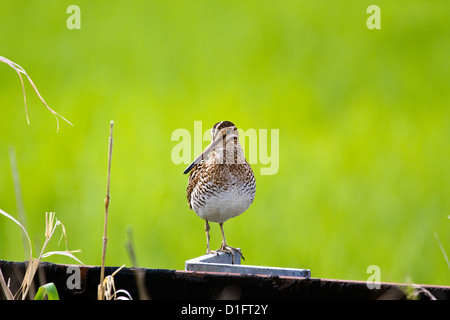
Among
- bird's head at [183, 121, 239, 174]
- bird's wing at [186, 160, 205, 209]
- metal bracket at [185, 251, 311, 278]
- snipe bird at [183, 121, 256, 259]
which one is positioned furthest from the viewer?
Answer: bird's wing at [186, 160, 205, 209]

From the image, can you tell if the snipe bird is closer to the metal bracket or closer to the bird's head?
the bird's head

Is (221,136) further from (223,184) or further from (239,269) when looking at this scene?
(239,269)

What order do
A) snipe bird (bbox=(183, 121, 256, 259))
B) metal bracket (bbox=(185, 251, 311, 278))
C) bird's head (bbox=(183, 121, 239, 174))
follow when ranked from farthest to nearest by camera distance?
snipe bird (bbox=(183, 121, 256, 259)) < bird's head (bbox=(183, 121, 239, 174)) < metal bracket (bbox=(185, 251, 311, 278))

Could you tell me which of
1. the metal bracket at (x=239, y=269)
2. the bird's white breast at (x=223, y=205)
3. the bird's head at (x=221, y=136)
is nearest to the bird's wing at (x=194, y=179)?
the bird's white breast at (x=223, y=205)

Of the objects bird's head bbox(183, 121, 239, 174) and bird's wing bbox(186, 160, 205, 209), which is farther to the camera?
bird's wing bbox(186, 160, 205, 209)

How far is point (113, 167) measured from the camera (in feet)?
23.7

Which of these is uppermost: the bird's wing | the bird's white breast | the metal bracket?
the bird's wing

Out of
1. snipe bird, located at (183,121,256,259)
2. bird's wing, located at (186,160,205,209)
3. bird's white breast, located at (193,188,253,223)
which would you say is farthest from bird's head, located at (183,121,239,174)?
bird's wing, located at (186,160,205,209)

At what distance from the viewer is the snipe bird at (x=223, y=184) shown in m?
3.48

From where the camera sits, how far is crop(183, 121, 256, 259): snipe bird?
137 inches

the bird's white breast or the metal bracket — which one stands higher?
the bird's white breast

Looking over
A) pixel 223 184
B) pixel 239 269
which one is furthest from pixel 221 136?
pixel 239 269

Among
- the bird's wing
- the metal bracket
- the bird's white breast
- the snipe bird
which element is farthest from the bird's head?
the metal bracket
